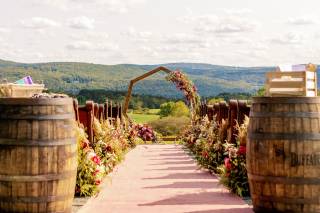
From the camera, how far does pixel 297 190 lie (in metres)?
7.65

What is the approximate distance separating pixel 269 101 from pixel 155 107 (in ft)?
162

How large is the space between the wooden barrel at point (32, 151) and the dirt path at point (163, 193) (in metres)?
1.18

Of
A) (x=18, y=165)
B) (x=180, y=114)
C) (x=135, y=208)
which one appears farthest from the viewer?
(x=180, y=114)

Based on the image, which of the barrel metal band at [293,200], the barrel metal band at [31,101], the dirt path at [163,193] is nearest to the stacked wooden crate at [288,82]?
the dirt path at [163,193]

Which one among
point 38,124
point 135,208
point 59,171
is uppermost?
point 38,124

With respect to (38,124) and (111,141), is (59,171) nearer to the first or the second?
(38,124)

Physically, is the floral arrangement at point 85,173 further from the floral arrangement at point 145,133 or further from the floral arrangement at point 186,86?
the floral arrangement at point 145,133

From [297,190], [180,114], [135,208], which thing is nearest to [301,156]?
[297,190]

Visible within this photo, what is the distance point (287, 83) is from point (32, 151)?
4713mm

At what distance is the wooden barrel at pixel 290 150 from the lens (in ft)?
24.8

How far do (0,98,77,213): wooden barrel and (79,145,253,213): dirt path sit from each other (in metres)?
1.18

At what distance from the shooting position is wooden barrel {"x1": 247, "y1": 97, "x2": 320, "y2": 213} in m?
7.57

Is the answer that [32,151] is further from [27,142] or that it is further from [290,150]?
[290,150]

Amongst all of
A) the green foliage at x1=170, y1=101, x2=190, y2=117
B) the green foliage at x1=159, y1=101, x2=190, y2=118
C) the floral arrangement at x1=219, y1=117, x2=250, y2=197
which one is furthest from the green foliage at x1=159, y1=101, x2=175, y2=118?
the floral arrangement at x1=219, y1=117, x2=250, y2=197
